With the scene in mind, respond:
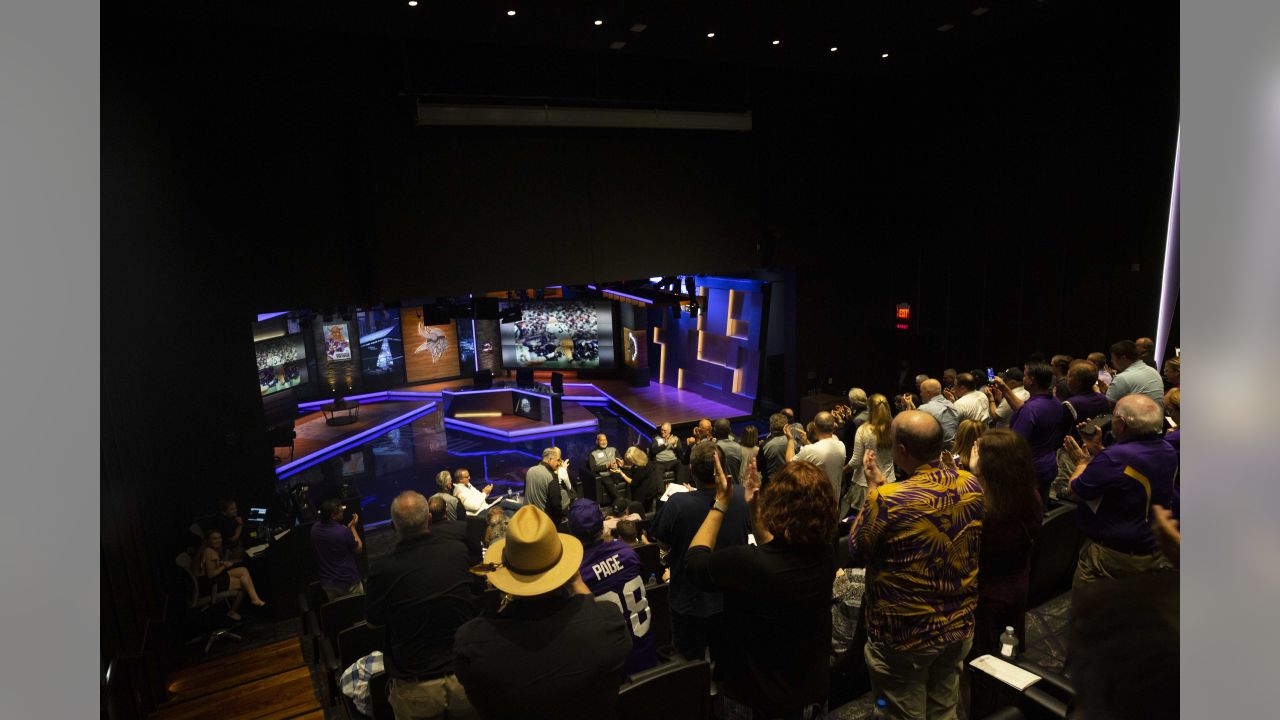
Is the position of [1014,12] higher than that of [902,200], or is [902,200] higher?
[1014,12]

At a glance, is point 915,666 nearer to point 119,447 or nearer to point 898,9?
point 119,447

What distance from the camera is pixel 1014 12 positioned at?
9031 mm

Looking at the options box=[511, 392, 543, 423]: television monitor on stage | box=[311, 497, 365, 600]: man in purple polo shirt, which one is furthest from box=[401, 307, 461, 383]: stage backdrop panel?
box=[311, 497, 365, 600]: man in purple polo shirt

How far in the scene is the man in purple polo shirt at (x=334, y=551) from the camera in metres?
5.78

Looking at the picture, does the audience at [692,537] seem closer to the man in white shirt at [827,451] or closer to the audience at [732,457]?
the man in white shirt at [827,451]

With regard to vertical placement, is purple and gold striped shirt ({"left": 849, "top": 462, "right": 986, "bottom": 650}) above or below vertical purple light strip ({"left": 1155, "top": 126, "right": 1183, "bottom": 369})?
below

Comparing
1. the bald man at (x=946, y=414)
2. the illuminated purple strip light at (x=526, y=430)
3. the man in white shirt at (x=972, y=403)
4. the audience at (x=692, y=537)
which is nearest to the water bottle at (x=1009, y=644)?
the audience at (x=692, y=537)

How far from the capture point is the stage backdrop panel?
694 inches

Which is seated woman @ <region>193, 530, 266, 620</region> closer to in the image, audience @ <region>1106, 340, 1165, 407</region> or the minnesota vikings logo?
audience @ <region>1106, 340, 1165, 407</region>

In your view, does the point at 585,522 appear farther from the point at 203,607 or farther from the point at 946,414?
the point at 203,607

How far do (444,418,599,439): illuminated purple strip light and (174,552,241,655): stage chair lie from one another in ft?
23.2

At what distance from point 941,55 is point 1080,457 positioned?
28.3ft

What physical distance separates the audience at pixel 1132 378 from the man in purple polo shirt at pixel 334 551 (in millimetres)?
6005

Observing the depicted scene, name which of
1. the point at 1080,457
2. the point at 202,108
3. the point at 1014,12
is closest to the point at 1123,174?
the point at 1014,12
